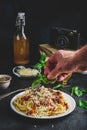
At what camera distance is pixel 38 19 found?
2445 millimetres

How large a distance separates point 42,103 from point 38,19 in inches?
40.4

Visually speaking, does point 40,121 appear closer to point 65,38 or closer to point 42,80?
point 42,80

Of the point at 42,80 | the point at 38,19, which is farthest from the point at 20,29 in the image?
the point at 42,80

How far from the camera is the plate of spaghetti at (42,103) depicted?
4.82ft

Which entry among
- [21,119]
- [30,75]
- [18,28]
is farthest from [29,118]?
[18,28]

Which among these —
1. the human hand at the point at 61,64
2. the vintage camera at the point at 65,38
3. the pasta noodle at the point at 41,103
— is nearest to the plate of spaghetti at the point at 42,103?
the pasta noodle at the point at 41,103

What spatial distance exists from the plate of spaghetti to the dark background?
78cm

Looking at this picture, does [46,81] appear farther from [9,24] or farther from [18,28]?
[9,24]

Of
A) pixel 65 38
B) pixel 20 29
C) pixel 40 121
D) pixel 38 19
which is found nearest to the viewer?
pixel 40 121

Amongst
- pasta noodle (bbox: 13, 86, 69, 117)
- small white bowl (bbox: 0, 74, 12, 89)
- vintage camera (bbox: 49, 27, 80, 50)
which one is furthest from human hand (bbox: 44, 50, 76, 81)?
vintage camera (bbox: 49, 27, 80, 50)

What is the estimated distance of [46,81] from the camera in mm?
1782

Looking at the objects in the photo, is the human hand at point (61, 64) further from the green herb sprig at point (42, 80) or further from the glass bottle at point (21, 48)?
the glass bottle at point (21, 48)

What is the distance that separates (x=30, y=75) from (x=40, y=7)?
680 millimetres

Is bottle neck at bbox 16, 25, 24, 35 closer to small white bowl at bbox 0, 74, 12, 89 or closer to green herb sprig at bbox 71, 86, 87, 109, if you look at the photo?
small white bowl at bbox 0, 74, 12, 89
